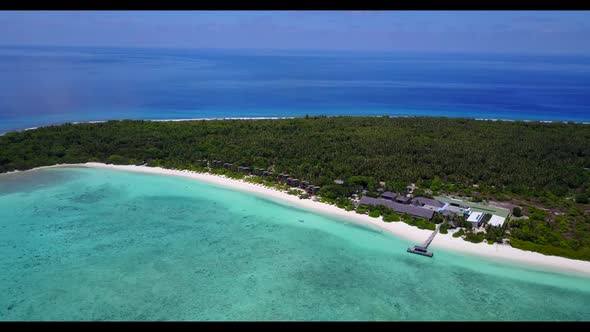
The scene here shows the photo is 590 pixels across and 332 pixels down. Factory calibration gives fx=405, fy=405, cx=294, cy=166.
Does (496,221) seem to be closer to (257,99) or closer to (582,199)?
(582,199)

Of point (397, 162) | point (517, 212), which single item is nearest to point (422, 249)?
point (517, 212)

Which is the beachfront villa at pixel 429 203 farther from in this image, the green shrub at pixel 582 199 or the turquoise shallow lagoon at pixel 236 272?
the green shrub at pixel 582 199

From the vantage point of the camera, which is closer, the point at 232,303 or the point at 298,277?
the point at 232,303

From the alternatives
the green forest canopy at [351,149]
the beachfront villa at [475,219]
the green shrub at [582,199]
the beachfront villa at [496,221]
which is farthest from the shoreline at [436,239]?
the green shrub at [582,199]
